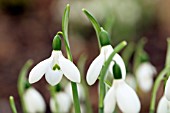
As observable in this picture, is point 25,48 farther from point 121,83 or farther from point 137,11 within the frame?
point 121,83

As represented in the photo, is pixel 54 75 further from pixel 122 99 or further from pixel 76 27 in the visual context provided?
pixel 76 27

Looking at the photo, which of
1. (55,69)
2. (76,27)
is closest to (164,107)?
(55,69)

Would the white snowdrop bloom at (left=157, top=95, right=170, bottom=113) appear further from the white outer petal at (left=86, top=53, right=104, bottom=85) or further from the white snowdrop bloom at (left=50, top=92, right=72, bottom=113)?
the white snowdrop bloom at (left=50, top=92, right=72, bottom=113)

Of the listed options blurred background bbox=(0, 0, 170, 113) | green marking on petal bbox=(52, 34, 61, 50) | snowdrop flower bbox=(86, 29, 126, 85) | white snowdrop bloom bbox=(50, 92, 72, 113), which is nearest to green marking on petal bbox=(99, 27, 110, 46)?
snowdrop flower bbox=(86, 29, 126, 85)

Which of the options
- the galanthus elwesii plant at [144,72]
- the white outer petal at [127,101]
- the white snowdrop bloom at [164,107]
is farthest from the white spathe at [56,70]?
the galanthus elwesii plant at [144,72]

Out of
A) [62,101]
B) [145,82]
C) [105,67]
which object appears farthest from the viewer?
[145,82]

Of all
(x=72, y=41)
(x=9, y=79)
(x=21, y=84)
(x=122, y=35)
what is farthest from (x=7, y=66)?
(x=21, y=84)
